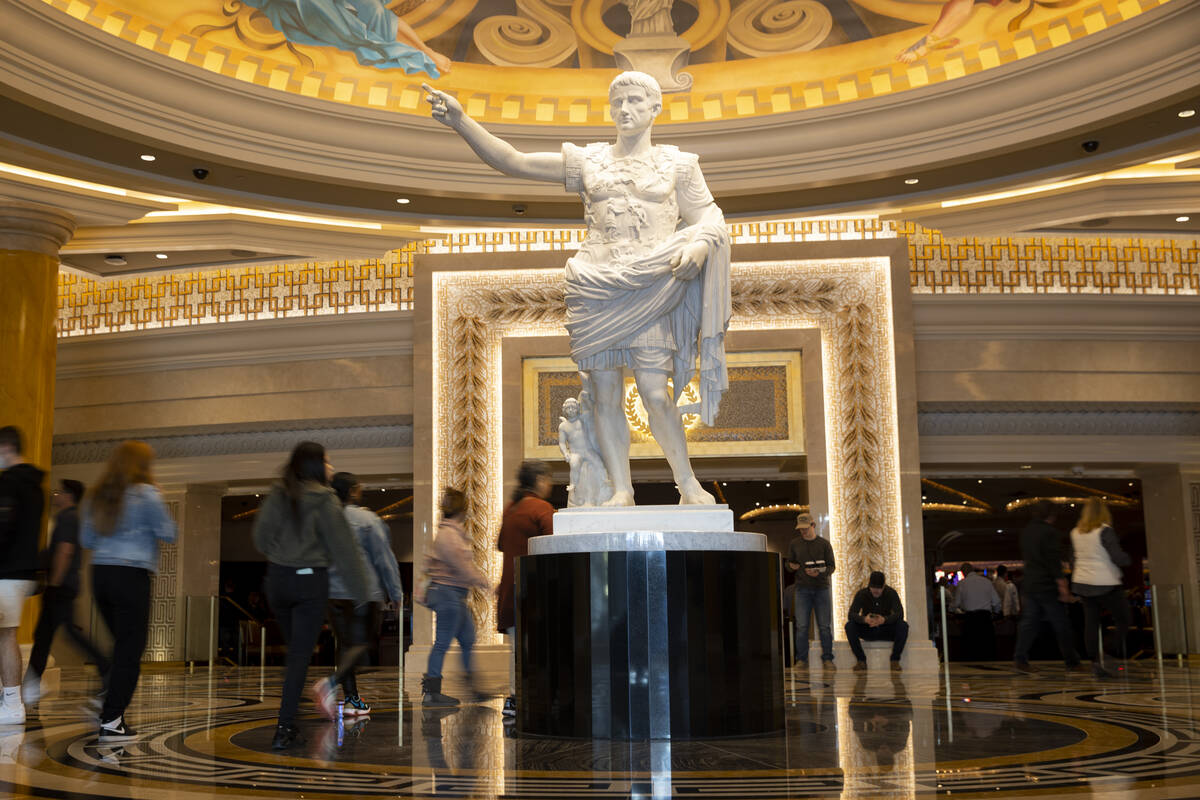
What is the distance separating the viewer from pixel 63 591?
566cm

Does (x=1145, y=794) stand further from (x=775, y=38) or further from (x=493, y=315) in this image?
(x=493, y=315)

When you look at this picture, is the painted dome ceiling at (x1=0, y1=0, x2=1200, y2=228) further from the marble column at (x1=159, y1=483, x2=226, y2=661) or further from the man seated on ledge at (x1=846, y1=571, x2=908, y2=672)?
the marble column at (x1=159, y1=483, x2=226, y2=661)

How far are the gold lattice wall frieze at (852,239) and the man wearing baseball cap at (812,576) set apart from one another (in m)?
3.78

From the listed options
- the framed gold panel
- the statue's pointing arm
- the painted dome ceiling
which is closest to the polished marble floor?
the statue's pointing arm

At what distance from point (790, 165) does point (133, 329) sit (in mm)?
8067

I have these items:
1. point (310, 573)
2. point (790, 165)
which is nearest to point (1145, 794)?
point (310, 573)

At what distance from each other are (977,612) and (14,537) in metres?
12.7

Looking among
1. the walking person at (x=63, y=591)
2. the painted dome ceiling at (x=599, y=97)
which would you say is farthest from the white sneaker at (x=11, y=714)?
the painted dome ceiling at (x=599, y=97)

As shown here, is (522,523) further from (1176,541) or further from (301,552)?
(1176,541)

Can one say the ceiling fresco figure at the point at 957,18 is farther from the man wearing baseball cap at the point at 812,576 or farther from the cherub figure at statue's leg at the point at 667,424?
the cherub figure at statue's leg at the point at 667,424

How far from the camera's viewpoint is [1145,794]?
3.42 meters

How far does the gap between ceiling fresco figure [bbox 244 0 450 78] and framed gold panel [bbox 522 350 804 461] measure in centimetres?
359

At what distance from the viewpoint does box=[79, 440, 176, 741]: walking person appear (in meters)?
A: 5.02

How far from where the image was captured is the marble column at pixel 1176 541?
12953 mm
